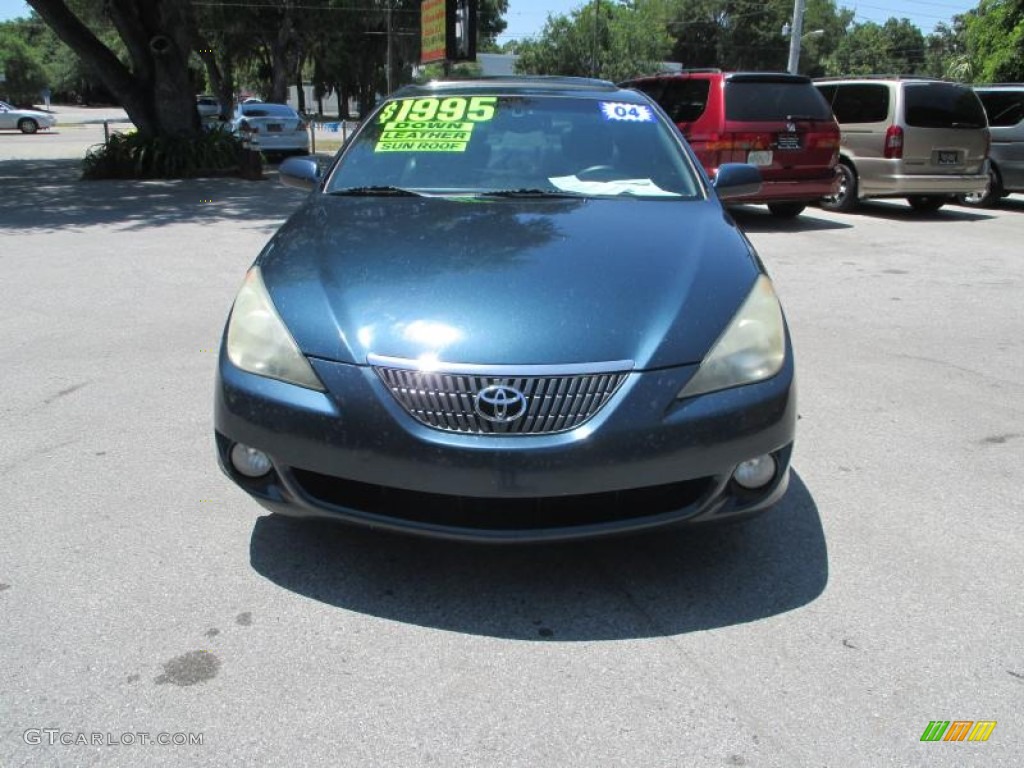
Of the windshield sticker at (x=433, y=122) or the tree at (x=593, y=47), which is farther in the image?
the tree at (x=593, y=47)

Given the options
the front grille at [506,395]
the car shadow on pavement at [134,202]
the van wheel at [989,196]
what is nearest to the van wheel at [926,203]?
the van wheel at [989,196]

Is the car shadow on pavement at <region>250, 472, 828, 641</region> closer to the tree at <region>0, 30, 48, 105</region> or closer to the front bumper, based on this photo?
the front bumper

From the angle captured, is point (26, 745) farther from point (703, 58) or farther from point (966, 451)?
point (703, 58)

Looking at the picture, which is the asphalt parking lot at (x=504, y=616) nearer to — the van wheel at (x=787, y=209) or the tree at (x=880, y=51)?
the van wheel at (x=787, y=209)

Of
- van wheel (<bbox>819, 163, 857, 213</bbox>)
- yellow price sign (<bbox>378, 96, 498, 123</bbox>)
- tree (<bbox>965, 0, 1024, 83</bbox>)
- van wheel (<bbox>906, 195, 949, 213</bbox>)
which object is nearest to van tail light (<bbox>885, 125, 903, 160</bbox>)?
van wheel (<bbox>819, 163, 857, 213</bbox>)

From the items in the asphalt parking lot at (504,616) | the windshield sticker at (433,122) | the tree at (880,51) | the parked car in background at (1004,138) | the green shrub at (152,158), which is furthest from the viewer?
the tree at (880,51)

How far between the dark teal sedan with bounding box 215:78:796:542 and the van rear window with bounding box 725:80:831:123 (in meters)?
8.28

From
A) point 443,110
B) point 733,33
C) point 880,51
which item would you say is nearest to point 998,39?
point 443,110

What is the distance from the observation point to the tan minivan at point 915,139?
11.9m

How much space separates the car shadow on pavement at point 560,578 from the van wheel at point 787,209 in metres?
9.77

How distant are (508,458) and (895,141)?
36.8 feet

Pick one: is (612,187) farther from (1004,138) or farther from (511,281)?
(1004,138)

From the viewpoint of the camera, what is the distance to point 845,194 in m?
12.9

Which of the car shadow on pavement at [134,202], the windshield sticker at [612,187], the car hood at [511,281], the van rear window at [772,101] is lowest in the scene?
the car shadow on pavement at [134,202]
